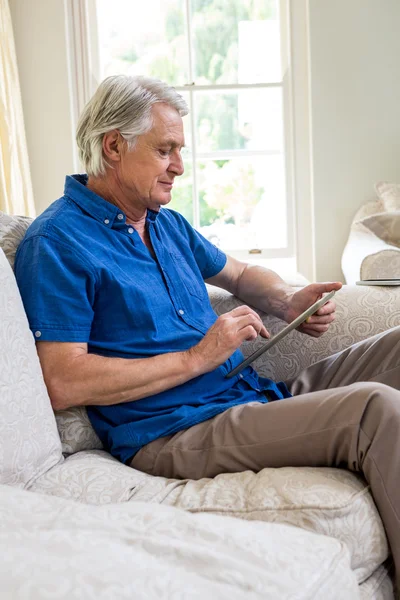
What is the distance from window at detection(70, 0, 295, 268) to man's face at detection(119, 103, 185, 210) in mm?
2818

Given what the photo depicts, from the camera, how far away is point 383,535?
119cm

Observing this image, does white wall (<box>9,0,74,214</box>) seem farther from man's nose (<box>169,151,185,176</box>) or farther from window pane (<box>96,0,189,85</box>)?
man's nose (<box>169,151,185,176</box>)

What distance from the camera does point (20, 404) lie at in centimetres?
127

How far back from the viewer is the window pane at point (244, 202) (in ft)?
15.0

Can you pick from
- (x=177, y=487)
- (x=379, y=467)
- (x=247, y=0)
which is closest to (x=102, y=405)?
(x=177, y=487)

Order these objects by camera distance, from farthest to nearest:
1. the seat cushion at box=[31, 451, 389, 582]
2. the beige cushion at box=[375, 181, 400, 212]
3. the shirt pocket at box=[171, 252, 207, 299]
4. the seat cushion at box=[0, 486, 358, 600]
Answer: the beige cushion at box=[375, 181, 400, 212] → the shirt pocket at box=[171, 252, 207, 299] → the seat cushion at box=[31, 451, 389, 582] → the seat cushion at box=[0, 486, 358, 600]

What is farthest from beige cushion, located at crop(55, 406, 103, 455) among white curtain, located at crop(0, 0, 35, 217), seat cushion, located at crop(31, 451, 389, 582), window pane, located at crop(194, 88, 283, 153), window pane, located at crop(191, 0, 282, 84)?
window pane, located at crop(191, 0, 282, 84)

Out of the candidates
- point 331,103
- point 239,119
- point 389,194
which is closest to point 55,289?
point 389,194

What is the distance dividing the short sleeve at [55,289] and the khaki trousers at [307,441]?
28 centimetres

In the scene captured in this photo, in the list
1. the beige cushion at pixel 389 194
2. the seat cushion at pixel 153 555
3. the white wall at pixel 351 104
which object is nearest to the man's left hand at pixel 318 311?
the seat cushion at pixel 153 555

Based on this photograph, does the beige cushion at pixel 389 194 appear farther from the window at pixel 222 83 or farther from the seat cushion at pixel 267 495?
the seat cushion at pixel 267 495

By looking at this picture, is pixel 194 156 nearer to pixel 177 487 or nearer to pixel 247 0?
pixel 247 0

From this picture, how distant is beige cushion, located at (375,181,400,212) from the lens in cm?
382

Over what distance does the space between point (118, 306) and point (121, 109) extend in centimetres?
45
